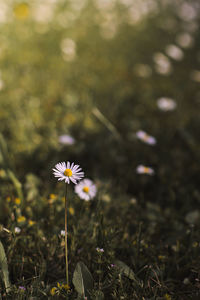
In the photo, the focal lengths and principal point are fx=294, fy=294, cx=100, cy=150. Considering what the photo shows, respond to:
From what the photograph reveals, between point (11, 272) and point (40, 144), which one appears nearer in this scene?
point (11, 272)

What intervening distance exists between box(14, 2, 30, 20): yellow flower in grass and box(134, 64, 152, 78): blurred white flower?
6.44 feet

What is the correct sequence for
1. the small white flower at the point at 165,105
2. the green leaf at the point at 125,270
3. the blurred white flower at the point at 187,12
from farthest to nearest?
the blurred white flower at the point at 187,12 → the small white flower at the point at 165,105 → the green leaf at the point at 125,270

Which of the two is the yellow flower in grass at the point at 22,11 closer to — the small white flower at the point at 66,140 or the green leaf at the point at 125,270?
the small white flower at the point at 66,140

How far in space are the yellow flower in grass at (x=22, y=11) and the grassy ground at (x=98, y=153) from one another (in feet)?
0.08

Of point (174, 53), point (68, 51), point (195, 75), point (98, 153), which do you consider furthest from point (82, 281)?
point (174, 53)

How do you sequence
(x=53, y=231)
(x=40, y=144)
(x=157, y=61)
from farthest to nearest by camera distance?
(x=157, y=61) < (x=40, y=144) < (x=53, y=231)

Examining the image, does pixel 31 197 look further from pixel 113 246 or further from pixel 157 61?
pixel 157 61

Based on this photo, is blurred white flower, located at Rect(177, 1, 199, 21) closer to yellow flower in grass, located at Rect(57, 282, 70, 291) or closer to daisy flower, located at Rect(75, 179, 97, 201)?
daisy flower, located at Rect(75, 179, 97, 201)

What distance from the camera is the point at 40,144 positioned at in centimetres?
238

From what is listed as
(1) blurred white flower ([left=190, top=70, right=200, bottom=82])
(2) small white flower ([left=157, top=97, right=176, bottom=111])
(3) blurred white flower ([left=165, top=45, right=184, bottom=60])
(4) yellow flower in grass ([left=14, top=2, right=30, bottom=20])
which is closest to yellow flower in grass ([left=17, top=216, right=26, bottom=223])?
(2) small white flower ([left=157, top=97, right=176, bottom=111])

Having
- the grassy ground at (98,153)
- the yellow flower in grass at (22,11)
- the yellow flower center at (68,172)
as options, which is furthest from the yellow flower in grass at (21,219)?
the yellow flower in grass at (22,11)

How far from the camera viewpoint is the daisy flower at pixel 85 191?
68.0 inches

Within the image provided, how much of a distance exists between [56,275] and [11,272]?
21 cm

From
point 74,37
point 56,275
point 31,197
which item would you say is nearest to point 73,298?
point 56,275
